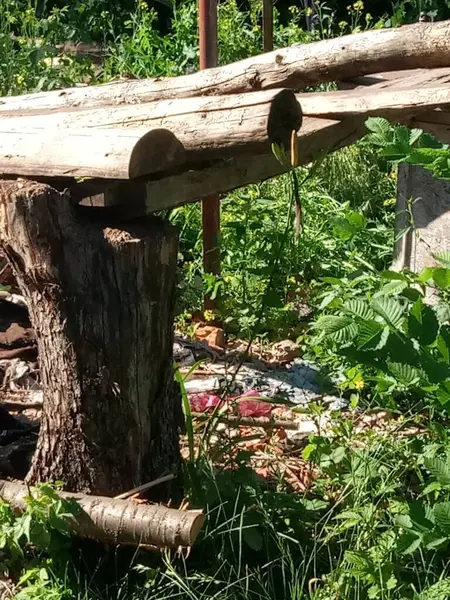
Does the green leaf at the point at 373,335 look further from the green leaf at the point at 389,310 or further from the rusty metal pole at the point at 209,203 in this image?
the rusty metal pole at the point at 209,203

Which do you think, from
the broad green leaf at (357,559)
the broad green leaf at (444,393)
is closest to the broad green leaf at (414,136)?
the broad green leaf at (444,393)

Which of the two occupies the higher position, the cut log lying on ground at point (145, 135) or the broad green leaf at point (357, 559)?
the cut log lying on ground at point (145, 135)

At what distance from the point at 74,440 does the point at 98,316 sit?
458 millimetres

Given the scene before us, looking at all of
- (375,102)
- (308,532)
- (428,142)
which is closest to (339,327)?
(428,142)

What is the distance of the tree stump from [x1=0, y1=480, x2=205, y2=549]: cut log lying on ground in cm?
14

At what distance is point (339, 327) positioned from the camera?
276 cm

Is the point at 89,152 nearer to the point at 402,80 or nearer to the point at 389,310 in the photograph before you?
the point at 389,310

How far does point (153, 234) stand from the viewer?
9.24ft

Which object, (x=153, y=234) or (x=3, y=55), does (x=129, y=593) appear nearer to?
(x=153, y=234)

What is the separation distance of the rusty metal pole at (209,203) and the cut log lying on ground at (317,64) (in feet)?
2.65

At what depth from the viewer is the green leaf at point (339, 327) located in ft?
9.05

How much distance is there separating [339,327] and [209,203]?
92.9 inches

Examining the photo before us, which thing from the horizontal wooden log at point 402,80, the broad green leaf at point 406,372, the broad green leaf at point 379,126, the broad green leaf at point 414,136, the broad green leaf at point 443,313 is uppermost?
the horizontal wooden log at point 402,80

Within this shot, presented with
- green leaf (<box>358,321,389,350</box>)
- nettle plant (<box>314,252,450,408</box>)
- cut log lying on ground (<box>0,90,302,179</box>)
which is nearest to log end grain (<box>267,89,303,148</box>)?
cut log lying on ground (<box>0,90,302,179</box>)
